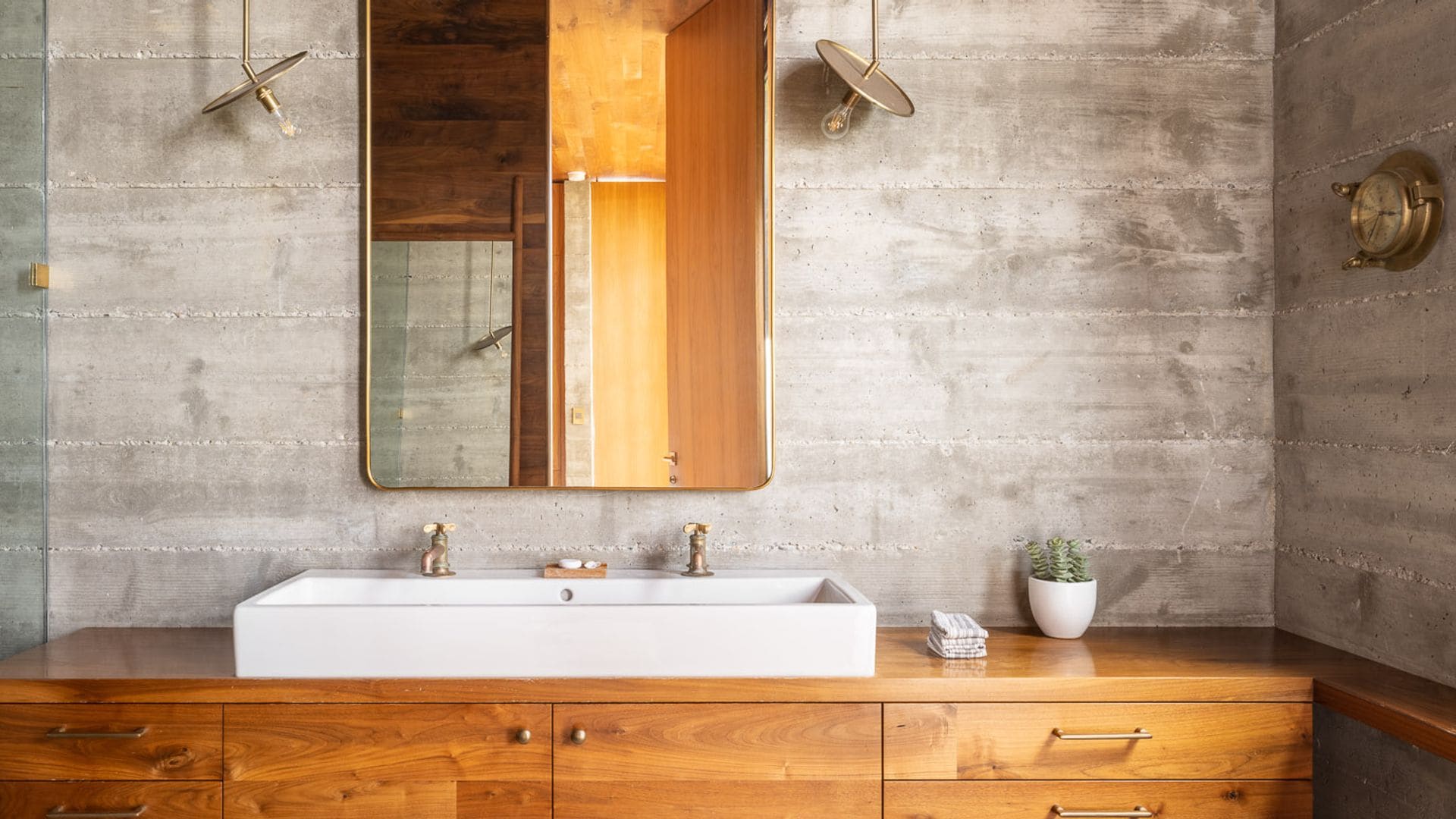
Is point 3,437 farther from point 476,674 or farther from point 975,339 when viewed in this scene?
point 975,339

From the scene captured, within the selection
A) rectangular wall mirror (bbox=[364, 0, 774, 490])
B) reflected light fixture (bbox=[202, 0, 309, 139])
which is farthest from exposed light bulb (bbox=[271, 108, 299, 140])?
rectangular wall mirror (bbox=[364, 0, 774, 490])

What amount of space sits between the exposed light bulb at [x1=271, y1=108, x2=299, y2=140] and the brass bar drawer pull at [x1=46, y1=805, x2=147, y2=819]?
1391mm

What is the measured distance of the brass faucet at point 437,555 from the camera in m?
2.03

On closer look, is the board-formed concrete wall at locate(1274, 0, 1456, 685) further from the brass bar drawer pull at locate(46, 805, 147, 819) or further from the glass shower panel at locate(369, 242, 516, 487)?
the brass bar drawer pull at locate(46, 805, 147, 819)

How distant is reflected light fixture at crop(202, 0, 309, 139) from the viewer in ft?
6.52

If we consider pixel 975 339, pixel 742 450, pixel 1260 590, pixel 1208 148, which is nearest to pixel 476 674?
pixel 742 450

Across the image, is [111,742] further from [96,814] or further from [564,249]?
[564,249]

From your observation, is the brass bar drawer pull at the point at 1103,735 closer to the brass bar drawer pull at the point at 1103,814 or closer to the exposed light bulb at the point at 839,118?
the brass bar drawer pull at the point at 1103,814

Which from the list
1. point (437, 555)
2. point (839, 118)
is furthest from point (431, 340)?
point (839, 118)

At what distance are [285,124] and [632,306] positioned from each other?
0.86 metres

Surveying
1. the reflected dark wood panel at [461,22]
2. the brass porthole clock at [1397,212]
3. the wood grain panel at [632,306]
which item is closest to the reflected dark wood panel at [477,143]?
the reflected dark wood panel at [461,22]

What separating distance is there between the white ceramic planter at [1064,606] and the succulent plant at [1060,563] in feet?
0.07

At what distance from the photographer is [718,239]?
2.13 meters

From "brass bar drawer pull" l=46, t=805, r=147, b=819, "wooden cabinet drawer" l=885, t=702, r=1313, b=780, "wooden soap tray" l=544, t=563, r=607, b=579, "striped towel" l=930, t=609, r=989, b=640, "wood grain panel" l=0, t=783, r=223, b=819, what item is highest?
"wooden soap tray" l=544, t=563, r=607, b=579
